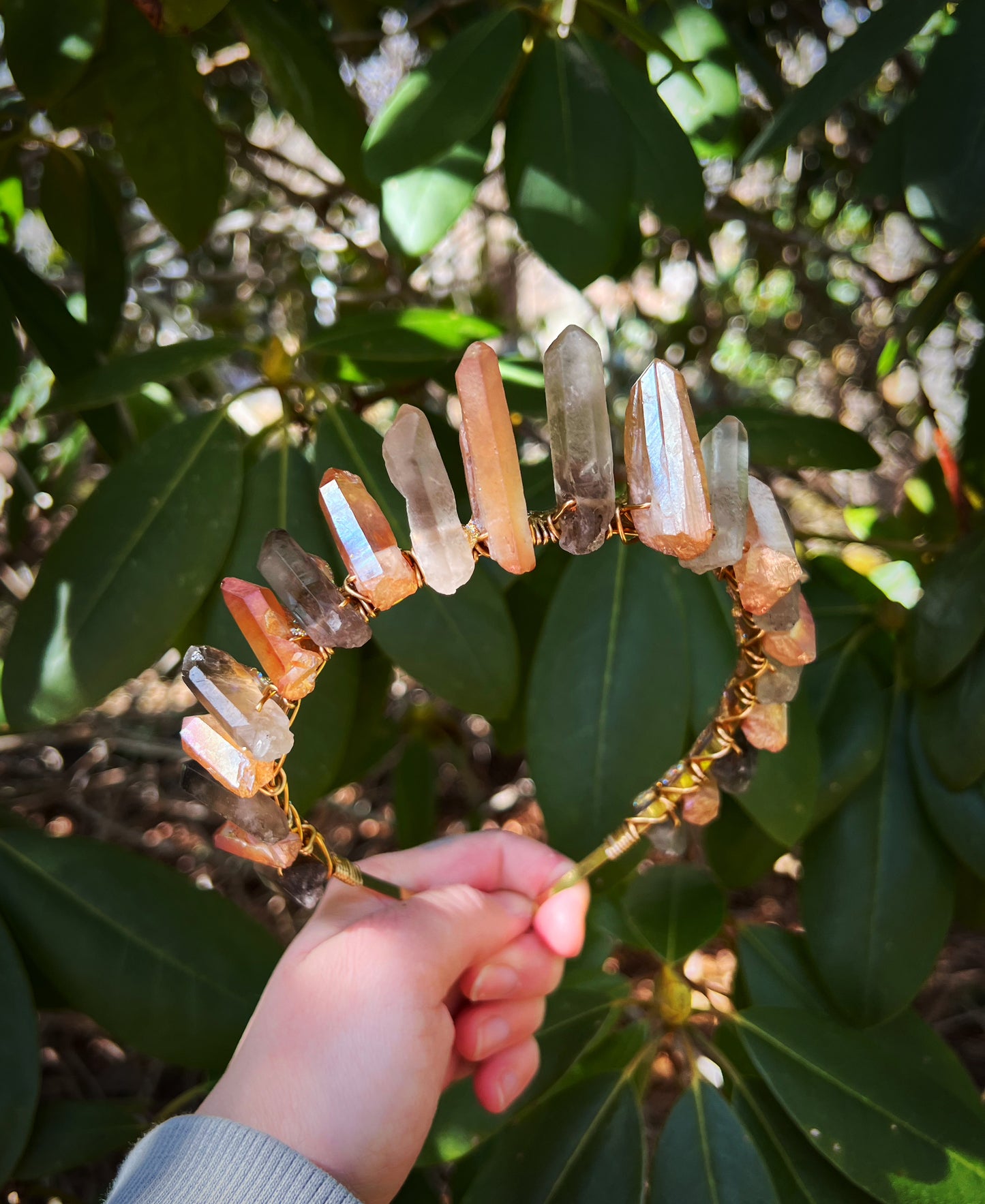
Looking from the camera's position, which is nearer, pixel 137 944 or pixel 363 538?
pixel 363 538

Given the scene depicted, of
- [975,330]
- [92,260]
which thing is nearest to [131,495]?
[92,260]

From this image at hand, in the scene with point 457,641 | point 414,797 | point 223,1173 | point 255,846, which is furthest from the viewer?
point 414,797

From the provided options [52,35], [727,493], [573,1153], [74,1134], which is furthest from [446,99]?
[74,1134]

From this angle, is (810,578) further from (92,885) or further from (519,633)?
(92,885)

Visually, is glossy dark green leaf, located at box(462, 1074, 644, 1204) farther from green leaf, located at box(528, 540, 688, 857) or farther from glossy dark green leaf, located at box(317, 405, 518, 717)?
glossy dark green leaf, located at box(317, 405, 518, 717)

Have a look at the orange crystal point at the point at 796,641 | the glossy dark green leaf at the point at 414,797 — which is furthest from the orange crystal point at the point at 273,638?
the glossy dark green leaf at the point at 414,797

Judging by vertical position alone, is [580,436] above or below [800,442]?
above

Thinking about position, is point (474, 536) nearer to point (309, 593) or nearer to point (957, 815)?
point (309, 593)

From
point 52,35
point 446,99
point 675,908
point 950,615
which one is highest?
point 52,35

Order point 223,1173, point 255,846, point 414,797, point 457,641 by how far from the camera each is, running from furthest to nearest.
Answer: point 414,797
point 457,641
point 255,846
point 223,1173
